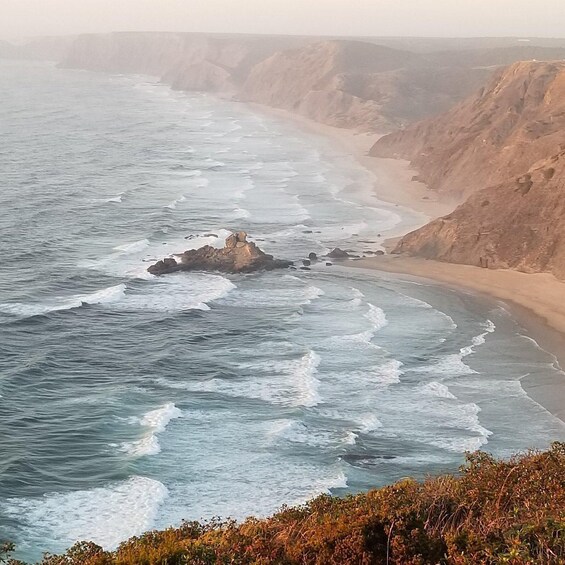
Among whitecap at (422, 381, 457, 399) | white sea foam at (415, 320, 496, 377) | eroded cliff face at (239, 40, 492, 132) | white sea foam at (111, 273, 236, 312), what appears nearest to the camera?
whitecap at (422, 381, 457, 399)

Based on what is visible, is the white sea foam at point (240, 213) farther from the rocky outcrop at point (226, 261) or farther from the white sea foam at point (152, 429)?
the white sea foam at point (152, 429)

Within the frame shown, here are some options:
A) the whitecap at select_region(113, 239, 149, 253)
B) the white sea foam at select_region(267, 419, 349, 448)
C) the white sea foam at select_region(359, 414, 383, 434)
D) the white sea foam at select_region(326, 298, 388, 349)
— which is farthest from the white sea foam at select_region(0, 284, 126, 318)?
the white sea foam at select_region(359, 414, 383, 434)

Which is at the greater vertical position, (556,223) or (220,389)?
(556,223)

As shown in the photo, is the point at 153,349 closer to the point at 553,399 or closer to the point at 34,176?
the point at 553,399

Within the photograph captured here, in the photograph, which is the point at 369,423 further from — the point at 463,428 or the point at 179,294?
the point at 179,294

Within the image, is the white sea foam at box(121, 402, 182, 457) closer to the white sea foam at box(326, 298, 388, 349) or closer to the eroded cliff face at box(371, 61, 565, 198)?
the white sea foam at box(326, 298, 388, 349)

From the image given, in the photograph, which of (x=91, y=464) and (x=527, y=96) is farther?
(x=527, y=96)

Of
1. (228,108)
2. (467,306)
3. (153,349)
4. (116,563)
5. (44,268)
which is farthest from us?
(228,108)

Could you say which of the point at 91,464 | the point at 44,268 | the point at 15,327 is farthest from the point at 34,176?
the point at 91,464
